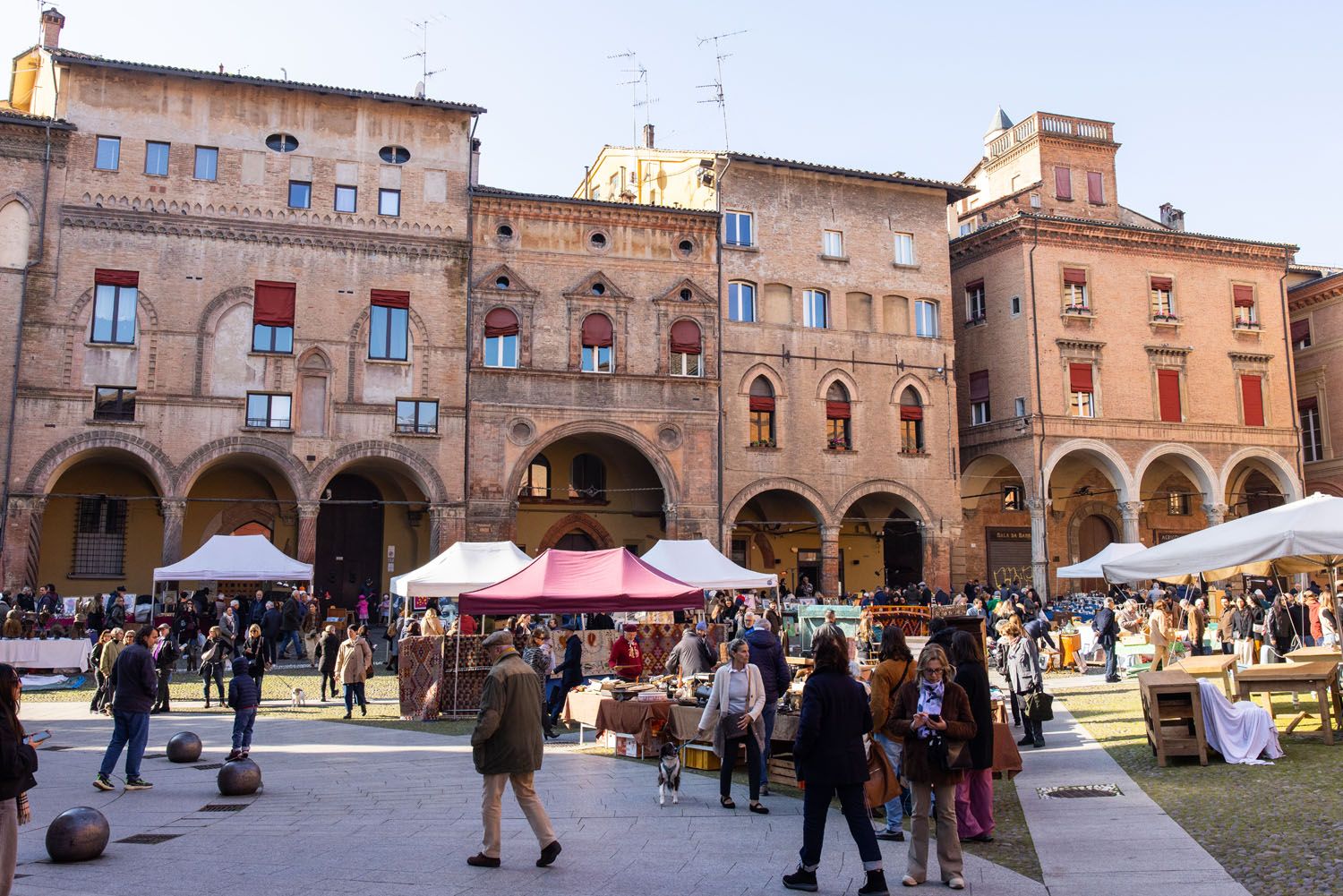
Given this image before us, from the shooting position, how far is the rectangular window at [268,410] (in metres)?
29.1

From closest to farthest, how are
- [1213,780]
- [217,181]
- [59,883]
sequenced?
[59,883] < [1213,780] < [217,181]

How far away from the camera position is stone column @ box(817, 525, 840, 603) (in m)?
33.1

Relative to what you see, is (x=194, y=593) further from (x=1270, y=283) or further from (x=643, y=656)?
(x=1270, y=283)

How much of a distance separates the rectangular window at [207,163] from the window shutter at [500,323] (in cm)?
803

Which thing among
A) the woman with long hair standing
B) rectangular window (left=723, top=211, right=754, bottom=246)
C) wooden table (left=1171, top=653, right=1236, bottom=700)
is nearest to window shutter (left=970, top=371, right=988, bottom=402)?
rectangular window (left=723, top=211, right=754, bottom=246)

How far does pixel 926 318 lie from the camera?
3600 cm

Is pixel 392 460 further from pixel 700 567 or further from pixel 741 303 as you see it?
pixel 741 303

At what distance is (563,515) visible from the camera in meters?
34.8

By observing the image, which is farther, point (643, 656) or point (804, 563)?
point (804, 563)

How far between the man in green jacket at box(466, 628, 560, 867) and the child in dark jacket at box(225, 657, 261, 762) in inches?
198

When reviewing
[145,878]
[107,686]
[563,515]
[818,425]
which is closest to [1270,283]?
[818,425]

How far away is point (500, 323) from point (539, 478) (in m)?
5.76

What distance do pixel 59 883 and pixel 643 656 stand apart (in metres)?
14.0

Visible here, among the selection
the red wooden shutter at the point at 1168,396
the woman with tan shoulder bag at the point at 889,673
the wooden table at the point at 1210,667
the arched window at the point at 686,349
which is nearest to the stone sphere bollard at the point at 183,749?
the woman with tan shoulder bag at the point at 889,673
